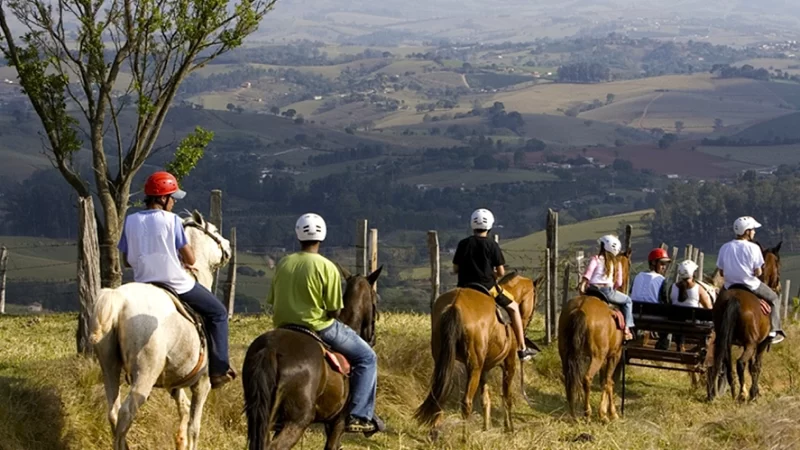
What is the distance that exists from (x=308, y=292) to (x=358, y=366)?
2.89 ft

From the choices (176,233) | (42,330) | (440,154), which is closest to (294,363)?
(176,233)

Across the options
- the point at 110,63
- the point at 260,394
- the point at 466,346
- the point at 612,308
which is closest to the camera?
the point at 260,394

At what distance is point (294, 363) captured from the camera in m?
9.80

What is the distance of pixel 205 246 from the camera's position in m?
12.1

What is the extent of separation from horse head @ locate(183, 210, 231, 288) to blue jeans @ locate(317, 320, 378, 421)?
1796mm

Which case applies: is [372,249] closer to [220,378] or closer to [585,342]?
[585,342]

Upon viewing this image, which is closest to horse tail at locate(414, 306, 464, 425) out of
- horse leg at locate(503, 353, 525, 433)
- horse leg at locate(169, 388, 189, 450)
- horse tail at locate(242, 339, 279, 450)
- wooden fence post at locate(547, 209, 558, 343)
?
horse leg at locate(503, 353, 525, 433)

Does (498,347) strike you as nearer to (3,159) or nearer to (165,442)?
(165,442)

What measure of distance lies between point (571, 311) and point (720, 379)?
3442mm

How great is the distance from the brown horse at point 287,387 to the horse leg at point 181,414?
1.46 m

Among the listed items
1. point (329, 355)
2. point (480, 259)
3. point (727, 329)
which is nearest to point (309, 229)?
point (329, 355)

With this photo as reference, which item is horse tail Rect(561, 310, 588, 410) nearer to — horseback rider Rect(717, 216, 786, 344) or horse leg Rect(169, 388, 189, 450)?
horseback rider Rect(717, 216, 786, 344)

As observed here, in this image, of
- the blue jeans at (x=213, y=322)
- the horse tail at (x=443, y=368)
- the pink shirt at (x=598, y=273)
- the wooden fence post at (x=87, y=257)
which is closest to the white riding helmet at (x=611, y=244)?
the pink shirt at (x=598, y=273)

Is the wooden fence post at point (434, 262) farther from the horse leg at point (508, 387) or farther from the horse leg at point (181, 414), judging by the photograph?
the horse leg at point (181, 414)
